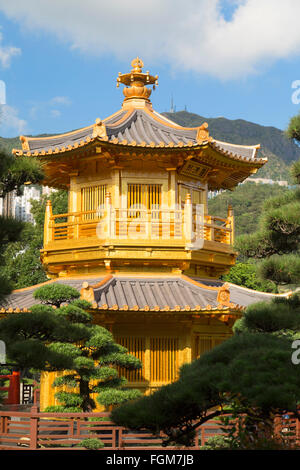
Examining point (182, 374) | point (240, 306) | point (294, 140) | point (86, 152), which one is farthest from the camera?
point (86, 152)

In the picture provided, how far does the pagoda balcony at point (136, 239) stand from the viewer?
576 inches

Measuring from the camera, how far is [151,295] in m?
14.3

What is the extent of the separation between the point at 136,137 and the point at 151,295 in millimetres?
3633

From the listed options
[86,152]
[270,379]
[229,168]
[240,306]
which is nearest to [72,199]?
[86,152]

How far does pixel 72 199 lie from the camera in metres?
16.1

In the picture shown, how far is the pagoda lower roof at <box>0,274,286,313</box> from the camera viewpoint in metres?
13.6

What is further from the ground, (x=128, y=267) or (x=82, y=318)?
(x=128, y=267)

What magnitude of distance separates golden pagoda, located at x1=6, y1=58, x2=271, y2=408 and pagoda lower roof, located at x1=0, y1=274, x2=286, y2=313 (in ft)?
0.07

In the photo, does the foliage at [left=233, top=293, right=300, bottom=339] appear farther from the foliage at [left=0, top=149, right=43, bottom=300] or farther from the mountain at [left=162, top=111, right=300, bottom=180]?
the mountain at [left=162, top=111, right=300, bottom=180]

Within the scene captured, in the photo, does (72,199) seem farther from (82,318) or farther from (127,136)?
(82,318)

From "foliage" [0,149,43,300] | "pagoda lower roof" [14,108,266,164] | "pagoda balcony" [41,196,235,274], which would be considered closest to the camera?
"foliage" [0,149,43,300]

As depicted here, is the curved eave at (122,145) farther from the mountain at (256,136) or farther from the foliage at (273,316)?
the mountain at (256,136)

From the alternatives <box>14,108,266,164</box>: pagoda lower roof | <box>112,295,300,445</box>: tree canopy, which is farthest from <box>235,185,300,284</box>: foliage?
<box>112,295,300,445</box>: tree canopy
